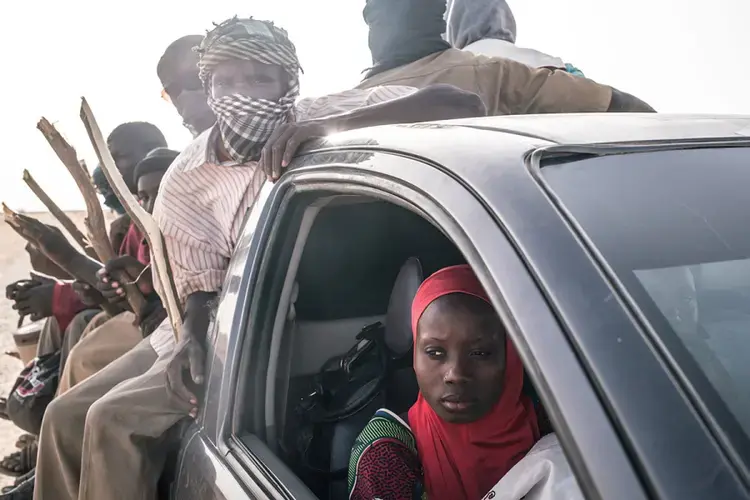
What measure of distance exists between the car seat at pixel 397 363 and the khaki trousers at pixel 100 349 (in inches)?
78.7

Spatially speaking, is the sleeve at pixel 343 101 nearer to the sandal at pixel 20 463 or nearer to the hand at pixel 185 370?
the hand at pixel 185 370

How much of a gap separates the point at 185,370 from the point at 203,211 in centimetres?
59

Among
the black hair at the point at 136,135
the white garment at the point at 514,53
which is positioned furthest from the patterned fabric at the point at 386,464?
the black hair at the point at 136,135

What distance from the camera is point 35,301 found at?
15.0ft

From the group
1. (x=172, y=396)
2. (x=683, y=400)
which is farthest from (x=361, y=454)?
(x=683, y=400)

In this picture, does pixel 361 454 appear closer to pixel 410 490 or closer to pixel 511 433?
pixel 410 490

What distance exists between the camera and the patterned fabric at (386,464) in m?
1.49

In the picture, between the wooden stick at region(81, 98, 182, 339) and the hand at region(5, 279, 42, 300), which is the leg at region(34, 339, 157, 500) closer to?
the wooden stick at region(81, 98, 182, 339)

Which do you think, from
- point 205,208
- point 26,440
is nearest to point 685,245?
point 205,208

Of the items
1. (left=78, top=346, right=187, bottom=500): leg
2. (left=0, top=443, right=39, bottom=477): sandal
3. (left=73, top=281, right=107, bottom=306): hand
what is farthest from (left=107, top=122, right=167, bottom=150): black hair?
(left=78, top=346, right=187, bottom=500): leg

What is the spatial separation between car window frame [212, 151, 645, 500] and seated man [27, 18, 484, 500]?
0.58 m

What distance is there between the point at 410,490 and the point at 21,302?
3.86 m

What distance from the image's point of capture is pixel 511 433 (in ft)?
5.00

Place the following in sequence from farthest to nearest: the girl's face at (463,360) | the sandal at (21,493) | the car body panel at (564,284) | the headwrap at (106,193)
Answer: the headwrap at (106,193)
the sandal at (21,493)
the girl's face at (463,360)
the car body panel at (564,284)
